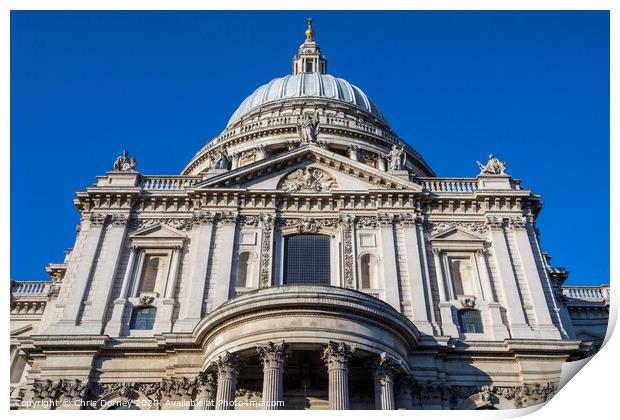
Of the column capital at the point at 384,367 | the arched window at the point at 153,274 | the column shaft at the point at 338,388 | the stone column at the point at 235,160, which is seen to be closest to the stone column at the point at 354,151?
the stone column at the point at 235,160

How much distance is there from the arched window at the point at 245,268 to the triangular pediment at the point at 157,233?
3600 millimetres

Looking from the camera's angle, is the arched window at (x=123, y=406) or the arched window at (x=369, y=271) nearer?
the arched window at (x=123, y=406)

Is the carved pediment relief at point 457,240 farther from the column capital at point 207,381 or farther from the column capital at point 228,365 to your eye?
the column capital at point 207,381

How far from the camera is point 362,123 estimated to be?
2136 inches

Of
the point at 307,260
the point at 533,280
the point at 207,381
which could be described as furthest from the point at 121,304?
the point at 533,280

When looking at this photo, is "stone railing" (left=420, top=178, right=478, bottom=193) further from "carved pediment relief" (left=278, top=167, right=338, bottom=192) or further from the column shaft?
the column shaft

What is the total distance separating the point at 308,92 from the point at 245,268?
98.9 ft

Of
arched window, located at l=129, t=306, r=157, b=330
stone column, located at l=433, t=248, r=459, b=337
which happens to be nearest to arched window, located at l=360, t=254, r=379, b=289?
stone column, located at l=433, t=248, r=459, b=337

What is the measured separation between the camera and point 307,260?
32906 mm

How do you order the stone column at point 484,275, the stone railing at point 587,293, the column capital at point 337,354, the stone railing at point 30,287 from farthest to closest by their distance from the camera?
the stone railing at point 587,293 → the stone railing at point 30,287 → the stone column at point 484,275 → the column capital at point 337,354

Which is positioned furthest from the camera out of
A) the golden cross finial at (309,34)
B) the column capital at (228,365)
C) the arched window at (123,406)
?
the golden cross finial at (309,34)

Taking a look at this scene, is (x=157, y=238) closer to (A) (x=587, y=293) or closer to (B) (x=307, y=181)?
(B) (x=307, y=181)

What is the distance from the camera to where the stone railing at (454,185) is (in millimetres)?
36062

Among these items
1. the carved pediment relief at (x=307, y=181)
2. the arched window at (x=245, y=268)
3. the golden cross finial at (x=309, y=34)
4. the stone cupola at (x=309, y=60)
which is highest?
the golden cross finial at (x=309, y=34)
